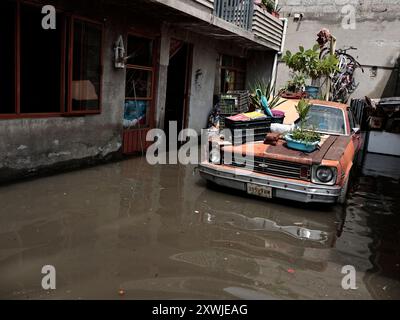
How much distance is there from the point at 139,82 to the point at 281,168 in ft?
15.3

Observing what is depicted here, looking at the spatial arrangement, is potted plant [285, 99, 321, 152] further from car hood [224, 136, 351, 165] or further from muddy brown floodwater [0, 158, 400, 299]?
muddy brown floodwater [0, 158, 400, 299]

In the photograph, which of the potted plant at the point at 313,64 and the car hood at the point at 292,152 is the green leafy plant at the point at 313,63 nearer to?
the potted plant at the point at 313,64

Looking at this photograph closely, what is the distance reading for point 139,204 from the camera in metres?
5.71

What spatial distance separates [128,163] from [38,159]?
207 cm

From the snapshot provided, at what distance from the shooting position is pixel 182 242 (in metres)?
4.49

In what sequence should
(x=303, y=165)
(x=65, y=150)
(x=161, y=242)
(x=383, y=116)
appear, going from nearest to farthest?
(x=161, y=242) → (x=303, y=165) → (x=65, y=150) → (x=383, y=116)

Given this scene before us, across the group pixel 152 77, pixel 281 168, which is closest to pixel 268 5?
pixel 152 77

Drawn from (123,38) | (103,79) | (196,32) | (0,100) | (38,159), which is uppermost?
(196,32)

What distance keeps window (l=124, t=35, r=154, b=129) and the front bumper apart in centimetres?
345

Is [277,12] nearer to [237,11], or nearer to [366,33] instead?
[366,33]

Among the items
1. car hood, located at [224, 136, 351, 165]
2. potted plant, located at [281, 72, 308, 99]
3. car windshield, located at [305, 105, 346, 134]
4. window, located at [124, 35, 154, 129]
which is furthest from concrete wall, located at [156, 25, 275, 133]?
car hood, located at [224, 136, 351, 165]

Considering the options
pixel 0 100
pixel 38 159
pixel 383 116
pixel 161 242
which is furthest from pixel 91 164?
pixel 383 116

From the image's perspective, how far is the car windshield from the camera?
7.07m
